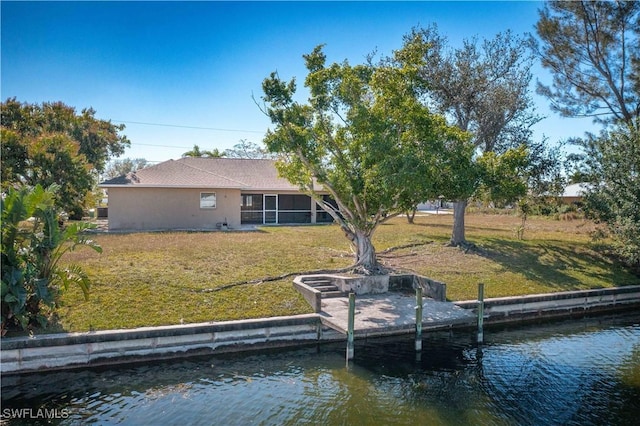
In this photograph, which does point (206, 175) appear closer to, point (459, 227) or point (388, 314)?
point (459, 227)

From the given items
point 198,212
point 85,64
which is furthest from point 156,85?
point 198,212

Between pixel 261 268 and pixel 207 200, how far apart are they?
476 inches

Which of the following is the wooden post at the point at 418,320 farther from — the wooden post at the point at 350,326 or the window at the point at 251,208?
the window at the point at 251,208

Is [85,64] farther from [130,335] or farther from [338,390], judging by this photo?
[338,390]

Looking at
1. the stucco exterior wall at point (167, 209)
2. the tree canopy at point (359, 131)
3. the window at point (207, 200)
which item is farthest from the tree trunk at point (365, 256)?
the window at point (207, 200)

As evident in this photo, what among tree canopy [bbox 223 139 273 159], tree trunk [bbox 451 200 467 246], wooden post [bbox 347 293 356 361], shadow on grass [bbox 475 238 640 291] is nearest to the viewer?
wooden post [bbox 347 293 356 361]

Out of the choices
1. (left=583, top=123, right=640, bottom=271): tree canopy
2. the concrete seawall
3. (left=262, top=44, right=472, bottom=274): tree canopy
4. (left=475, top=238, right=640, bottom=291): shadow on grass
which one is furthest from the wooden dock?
(left=583, top=123, right=640, bottom=271): tree canopy

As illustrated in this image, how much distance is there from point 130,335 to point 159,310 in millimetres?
1222

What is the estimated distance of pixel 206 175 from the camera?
2580 cm

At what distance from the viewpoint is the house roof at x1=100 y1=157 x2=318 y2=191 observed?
2365cm

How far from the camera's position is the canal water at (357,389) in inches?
286

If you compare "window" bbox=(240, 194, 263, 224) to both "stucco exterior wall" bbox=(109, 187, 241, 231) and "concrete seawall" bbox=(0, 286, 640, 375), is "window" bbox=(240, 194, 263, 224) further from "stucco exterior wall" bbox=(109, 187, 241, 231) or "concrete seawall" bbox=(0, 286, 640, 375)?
"concrete seawall" bbox=(0, 286, 640, 375)

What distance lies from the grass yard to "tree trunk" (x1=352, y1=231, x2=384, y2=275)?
1.10 m

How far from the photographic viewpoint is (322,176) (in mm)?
13617
